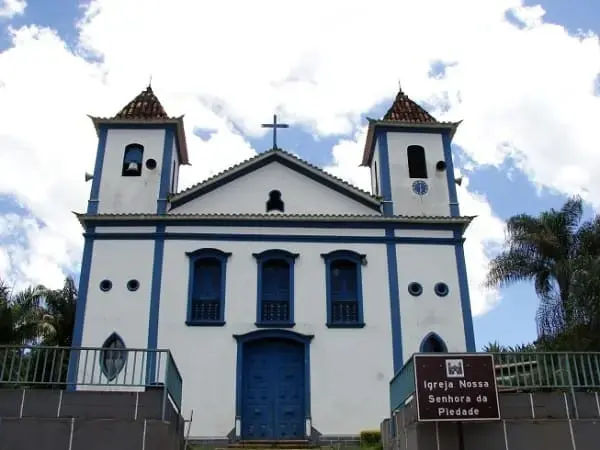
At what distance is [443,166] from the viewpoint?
21.3 meters

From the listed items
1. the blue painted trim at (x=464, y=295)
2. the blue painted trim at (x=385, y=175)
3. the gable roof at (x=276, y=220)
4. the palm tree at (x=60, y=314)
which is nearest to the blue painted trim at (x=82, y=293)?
the gable roof at (x=276, y=220)

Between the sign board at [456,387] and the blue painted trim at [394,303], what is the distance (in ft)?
26.6

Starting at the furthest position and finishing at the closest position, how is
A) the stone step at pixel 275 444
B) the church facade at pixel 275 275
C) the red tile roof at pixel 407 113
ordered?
1. the red tile roof at pixel 407 113
2. the church facade at pixel 275 275
3. the stone step at pixel 275 444

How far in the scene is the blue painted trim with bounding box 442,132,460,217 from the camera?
20547mm

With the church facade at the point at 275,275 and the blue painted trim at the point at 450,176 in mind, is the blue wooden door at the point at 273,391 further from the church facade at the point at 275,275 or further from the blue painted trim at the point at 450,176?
the blue painted trim at the point at 450,176

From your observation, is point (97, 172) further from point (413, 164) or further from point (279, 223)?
point (413, 164)

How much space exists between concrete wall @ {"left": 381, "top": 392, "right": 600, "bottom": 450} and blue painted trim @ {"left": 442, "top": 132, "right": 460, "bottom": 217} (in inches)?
406

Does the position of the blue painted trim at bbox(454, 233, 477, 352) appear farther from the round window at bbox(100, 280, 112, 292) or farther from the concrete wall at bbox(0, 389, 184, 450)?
the concrete wall at bbox(0, 389, 184, 450)

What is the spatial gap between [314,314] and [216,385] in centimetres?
313

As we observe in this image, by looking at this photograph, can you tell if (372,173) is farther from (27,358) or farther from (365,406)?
(27,358)

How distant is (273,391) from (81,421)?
28.2ft

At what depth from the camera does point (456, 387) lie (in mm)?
10023

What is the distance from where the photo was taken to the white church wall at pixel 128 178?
20.2 metres

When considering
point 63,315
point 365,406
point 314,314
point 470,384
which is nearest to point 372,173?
point 314,314
